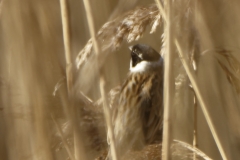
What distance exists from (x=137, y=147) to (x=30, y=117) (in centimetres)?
41

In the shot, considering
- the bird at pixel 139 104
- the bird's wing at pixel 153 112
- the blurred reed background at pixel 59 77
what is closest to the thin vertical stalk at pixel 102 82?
the blurred reed background at pixel 59 77

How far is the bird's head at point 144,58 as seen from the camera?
1.91 meters

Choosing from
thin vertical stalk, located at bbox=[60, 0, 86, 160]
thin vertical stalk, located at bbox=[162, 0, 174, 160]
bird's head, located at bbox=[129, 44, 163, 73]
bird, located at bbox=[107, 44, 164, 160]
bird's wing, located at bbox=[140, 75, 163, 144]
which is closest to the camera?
Answer: thin vertical stalk, located at bbox=[162, 0, 174, 160]

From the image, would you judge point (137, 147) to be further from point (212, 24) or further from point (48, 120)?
point (212, 24)

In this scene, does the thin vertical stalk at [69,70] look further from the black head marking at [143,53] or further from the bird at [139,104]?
the black head marking at [143,53]

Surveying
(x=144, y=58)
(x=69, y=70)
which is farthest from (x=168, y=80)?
(x=144, y=58)

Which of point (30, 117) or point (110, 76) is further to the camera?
point (110, 76)

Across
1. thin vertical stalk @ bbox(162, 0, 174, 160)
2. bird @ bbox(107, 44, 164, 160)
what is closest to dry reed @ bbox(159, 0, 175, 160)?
thin vertical stalk @ bbox(162, 0, 174, 160)

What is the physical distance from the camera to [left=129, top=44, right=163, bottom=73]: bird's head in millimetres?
1909

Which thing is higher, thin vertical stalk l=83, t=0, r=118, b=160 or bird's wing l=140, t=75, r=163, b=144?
thin vertical stalk l=83, t=0, r=118, b=160

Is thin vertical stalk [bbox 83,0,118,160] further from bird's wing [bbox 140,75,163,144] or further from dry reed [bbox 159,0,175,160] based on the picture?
bird's wing [bbox 140,75,163,144]

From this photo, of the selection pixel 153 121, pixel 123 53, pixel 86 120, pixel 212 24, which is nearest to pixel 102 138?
pixel 86 120

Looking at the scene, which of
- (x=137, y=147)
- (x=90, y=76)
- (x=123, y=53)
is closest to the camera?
(x=90, y=76)

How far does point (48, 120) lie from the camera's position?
144 cm
